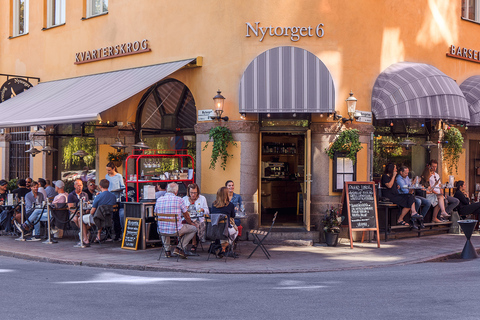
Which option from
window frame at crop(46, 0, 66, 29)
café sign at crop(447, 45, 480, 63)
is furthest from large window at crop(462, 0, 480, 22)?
window frame at crop(46, 0, 66, 29)

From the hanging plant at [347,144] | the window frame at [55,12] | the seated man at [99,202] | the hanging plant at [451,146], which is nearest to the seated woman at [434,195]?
the hanging plant at [451,146]

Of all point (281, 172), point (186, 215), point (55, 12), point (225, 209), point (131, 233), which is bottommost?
point (131, 233)

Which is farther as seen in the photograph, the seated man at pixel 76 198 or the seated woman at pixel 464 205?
the seated woman at pixel 464 205

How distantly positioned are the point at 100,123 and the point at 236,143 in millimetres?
4854

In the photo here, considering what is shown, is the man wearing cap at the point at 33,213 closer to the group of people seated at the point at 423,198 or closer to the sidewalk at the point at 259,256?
→ the sidewalk at the point at 259,256

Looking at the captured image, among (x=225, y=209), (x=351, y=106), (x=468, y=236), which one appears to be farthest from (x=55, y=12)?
(x=468, y=236)

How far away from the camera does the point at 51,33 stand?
19234 mm

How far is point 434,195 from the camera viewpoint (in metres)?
15.5

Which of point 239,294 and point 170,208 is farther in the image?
point 170,208

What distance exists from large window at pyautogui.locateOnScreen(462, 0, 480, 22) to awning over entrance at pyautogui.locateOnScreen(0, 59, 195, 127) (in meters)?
8.57

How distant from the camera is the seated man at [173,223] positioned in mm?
11328

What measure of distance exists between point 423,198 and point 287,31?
550cm

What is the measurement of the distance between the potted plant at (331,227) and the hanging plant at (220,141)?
2696 millimetres

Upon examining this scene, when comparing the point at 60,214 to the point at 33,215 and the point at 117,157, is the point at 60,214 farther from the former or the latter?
the point at 117,157
